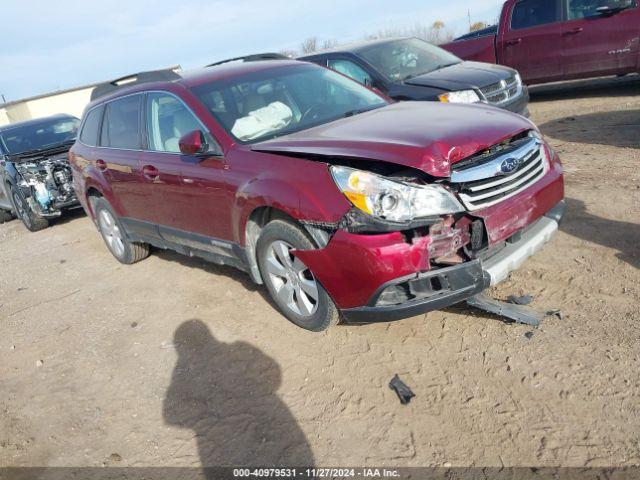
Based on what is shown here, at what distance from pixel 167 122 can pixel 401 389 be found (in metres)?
2.88

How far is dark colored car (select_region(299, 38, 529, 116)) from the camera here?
21.7 feet

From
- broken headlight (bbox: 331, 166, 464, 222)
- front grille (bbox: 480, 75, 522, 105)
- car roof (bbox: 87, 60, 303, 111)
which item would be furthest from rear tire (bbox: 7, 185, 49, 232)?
broken headlight (bbox: 331, 166, 464, 222)

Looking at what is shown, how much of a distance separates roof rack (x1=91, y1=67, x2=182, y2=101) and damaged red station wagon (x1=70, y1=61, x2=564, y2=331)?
157mm

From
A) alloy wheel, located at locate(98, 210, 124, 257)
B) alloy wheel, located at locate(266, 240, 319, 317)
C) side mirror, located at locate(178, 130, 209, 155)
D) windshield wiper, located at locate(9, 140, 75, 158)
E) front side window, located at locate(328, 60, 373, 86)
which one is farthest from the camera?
windshield wiper, located at locate(9, 140, 75, 158)

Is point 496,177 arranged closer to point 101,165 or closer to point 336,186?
point 336,186

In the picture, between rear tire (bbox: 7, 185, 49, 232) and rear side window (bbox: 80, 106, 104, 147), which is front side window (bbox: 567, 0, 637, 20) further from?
rear tire (bbox: 7, 185, 49, 232)

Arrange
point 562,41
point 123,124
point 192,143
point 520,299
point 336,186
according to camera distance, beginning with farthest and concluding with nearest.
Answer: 1. point 562,41
2. point 123,124
3. point 192,143
4. point 520,299
5. point 336,186

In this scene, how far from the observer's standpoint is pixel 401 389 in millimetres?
2893

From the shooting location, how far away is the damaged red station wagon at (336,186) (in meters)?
2.88

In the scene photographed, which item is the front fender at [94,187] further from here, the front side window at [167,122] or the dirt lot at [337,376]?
the front side window at [167,122]

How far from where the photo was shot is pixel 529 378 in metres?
2.77

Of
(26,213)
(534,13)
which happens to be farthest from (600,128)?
(26,213)

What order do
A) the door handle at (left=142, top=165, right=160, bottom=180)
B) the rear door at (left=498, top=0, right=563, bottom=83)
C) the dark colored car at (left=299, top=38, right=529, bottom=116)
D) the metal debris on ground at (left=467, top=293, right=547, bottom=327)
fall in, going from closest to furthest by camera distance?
the metal debris on ground at (left=467, top=293, right=547, bottom=327) < the door handle at (left=142, top=165, right=160, bottom=180) < the dark colored car at (left=299, top=38, right=529, bottom=116) < the rear door at (left=498, top=0, right=563, bottom=83)

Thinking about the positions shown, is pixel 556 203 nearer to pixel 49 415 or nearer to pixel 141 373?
pixel 141 373
